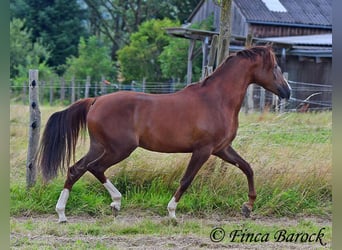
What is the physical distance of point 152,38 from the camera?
24.7 meters

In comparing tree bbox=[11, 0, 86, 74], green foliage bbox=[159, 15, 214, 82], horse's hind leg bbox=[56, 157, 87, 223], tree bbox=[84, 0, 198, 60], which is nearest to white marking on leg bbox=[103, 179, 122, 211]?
horse's hind leg bbox=[56, 157, 87, 223]

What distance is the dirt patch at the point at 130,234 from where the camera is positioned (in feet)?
14.0

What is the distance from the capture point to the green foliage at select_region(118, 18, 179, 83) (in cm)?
2255

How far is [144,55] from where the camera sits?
2309 cm

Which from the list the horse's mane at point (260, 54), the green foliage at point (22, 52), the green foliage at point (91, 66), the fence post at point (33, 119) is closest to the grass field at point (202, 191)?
the fence post at point (33, 119)

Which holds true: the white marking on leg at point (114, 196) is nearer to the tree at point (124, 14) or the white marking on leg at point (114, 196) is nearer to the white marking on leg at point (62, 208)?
the white marking on leg at point (62, 208)

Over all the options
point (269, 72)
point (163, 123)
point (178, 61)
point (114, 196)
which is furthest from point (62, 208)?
point (178, 61)

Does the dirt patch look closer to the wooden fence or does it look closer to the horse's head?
the horse's head

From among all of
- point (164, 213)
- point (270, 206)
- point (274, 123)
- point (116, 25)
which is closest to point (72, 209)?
point (164, 213)

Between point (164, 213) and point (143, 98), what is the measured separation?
1187 mm

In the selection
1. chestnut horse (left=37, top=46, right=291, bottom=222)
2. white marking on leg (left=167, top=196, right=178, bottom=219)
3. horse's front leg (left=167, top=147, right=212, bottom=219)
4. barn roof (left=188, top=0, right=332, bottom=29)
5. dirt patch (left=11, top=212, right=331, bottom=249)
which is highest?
barn roof (left=188, top=0, right=332, bottom=29)

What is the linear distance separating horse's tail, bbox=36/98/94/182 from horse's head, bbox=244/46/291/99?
5.33 feet

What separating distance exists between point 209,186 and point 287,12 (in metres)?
20.7

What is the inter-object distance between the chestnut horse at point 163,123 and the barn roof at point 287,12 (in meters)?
19.3
